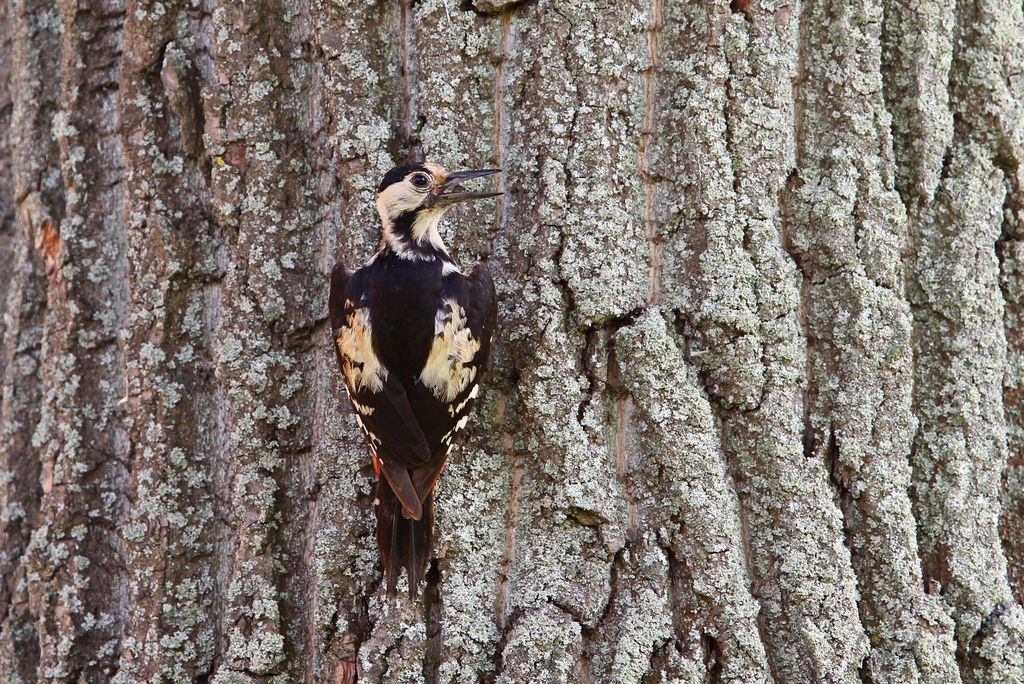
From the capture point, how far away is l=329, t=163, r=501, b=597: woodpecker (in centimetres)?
214

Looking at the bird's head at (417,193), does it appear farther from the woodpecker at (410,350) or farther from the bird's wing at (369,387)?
the bird's wing at (369,387)

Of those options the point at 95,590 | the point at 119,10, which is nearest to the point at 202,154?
the point at 119,10

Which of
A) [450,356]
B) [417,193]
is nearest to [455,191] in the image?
[417,193]

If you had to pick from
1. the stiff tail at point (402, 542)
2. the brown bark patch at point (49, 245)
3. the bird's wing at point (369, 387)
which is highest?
the brown bark patch at point (49, 245)

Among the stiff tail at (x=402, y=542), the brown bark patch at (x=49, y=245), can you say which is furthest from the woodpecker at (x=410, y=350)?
the brown bark patch at (x=49, y=245)

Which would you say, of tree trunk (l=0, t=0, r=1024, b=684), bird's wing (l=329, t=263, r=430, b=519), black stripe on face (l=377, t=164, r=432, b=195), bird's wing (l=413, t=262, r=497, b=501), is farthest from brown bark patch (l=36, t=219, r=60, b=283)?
bird's wing (l=413, t=262, r=497, b=501)

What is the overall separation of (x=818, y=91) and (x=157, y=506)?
70.0 inches

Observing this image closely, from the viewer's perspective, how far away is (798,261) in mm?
2189

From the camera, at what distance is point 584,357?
2.18m

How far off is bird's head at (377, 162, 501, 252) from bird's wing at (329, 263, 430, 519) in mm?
156

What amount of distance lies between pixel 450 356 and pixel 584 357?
12.8 inches

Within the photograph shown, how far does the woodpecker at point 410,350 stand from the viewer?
2.14 meters

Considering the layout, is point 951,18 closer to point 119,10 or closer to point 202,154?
point 202,154

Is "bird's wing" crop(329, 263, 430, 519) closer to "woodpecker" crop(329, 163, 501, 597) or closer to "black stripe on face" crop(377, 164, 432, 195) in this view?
"woodpecker" crop(329, 163, 501, 597)
